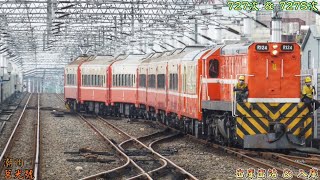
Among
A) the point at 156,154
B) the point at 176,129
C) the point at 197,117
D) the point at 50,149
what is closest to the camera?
the point at 156,154

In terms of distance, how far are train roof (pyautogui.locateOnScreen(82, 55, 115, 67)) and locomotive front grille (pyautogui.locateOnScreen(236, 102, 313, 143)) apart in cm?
2447

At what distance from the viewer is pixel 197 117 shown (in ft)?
73.3

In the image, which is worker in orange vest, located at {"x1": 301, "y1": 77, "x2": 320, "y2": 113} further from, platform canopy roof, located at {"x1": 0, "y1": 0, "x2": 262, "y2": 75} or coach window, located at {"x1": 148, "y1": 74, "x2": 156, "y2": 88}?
platform canopy roof, located at {"x1": 0, "y1": 0, "x2": 262, "y2": 75}

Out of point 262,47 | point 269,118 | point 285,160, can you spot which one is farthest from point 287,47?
point 285,160

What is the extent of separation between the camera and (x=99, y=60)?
4469 cm

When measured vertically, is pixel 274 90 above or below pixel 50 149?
above

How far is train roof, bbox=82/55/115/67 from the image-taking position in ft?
142

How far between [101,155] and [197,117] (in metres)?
4.05

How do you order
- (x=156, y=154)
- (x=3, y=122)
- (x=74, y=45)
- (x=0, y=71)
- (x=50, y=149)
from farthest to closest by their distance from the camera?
(x=74, y=45) < (x=0, y=71) < (x=3, y=122) < (x=50, y=149) < (x=156, y=154)

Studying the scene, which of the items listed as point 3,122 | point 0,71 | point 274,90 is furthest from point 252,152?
point 0,71

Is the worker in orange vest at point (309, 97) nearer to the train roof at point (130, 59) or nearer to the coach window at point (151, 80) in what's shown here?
the coach window at point (151, 80)

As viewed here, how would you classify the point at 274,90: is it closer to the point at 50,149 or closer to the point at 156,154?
the point at 156,154

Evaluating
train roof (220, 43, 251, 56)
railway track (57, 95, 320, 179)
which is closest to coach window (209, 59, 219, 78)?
train roof (220, 43, 251, 56)

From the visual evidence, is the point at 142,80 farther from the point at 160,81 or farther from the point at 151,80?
the point at 160,81
